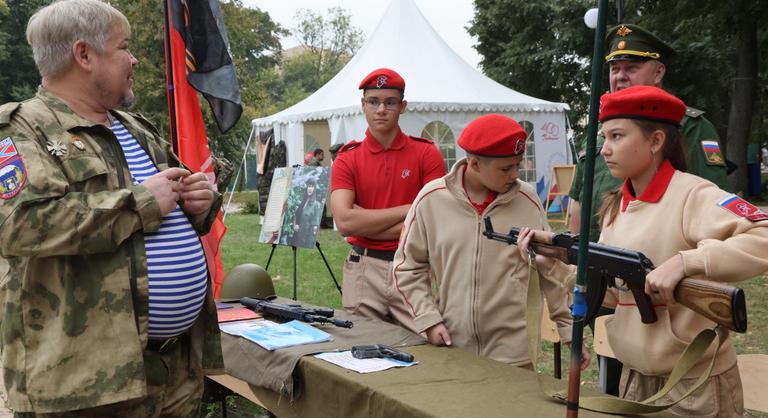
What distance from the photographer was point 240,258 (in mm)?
11922

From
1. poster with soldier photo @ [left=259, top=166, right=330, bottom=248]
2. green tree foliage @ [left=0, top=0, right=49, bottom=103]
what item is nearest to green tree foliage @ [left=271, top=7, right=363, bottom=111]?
green tree foliage @ [left=0, top=0, right=49, bottom=103]

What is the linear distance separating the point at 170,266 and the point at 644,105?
1569mm

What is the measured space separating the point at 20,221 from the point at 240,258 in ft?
32.9

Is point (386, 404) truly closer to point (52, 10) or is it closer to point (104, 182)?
point (104, 182)

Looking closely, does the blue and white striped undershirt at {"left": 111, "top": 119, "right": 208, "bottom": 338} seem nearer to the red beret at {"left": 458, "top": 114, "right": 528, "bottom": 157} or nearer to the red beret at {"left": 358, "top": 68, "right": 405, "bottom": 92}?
the red beret at {"left": 458, "top": 114, "right": 528, "bottom": 157}

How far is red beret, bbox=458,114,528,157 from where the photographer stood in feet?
9.12

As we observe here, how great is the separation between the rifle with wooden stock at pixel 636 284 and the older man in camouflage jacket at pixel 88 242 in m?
1.18

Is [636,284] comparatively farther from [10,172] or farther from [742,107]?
[742,107]

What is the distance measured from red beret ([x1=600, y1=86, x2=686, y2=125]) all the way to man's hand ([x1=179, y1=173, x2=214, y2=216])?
1.31m

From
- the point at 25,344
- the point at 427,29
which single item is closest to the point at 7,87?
the point at 427,29

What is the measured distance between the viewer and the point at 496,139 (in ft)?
9.10

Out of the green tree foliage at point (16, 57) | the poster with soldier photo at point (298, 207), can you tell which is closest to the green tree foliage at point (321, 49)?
the green tree foliage at point (16, 57)

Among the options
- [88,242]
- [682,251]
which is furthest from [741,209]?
[88,242]

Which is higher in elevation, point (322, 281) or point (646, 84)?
point (646, 84)
